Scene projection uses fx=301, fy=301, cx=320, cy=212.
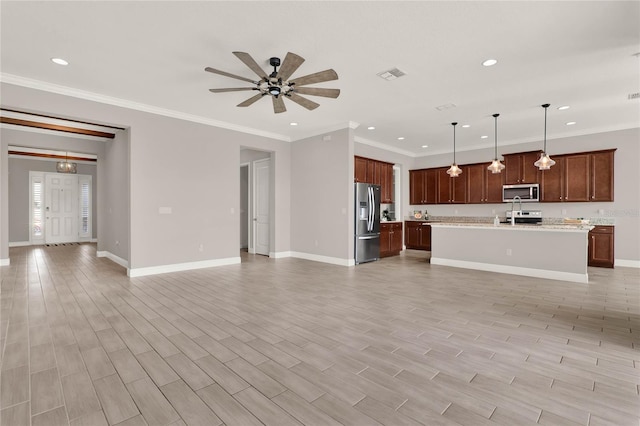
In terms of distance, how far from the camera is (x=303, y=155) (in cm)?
748

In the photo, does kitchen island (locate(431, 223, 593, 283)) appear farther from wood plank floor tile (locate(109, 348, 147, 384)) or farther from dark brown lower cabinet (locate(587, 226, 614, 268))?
wood plank floor tile (locate(109, 348, 147, 384))

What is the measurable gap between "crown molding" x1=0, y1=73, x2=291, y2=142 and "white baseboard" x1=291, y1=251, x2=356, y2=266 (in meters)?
3.11

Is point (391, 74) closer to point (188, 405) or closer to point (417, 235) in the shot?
point (188, 405)

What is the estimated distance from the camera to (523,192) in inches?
298

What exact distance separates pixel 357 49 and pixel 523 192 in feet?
20.9

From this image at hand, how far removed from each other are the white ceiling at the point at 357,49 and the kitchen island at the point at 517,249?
2268mm

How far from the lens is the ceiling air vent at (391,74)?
3.99m

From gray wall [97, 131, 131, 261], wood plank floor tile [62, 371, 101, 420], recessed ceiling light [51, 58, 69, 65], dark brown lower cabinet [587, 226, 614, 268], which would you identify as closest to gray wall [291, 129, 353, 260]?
gray wall [97, 131, 131, 261]

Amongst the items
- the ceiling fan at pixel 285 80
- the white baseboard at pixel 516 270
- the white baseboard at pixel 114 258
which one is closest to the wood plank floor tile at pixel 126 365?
the ceiling fan at pixel 285 80

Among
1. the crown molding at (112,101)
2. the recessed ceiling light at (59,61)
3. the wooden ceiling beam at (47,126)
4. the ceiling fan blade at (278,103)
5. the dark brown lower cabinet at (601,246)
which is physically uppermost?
the recessed ceiling light at (59,61)

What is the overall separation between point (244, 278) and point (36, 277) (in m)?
3.64

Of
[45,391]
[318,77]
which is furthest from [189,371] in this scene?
[318,77]

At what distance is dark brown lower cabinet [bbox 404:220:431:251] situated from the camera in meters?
8.88

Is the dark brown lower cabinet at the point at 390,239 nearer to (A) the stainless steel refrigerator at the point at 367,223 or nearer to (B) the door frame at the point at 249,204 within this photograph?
(A) the stainless steel refrigerator at the point at 367,223
